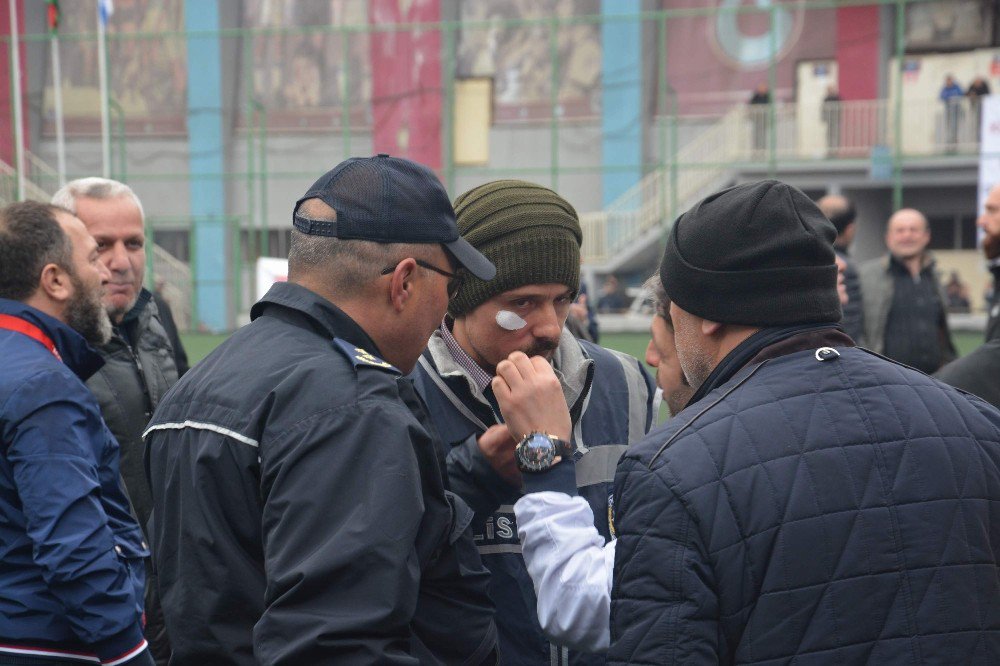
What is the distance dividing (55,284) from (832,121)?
16895 mm

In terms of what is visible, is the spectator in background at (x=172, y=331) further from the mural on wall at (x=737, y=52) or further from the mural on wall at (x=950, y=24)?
the mural on wall at (x=950, y=24)

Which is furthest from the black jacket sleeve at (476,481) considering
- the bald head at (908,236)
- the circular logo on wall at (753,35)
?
the circular logo on wall at (753,35)

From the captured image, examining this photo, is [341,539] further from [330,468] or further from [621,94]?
[621,94]

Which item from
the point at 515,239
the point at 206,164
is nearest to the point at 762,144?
the point at 206,164

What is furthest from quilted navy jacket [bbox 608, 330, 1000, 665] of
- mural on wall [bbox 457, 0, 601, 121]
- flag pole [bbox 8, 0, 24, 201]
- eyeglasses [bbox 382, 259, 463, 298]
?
mural on wall [bbox 457, 0, 601, 121]

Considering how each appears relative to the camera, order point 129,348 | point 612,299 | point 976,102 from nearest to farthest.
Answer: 1. point 129,348
2. point 612,299
3. point 976,102

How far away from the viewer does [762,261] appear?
1814mm

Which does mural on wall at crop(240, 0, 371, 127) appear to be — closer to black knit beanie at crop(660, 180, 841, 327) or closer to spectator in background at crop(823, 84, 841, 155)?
spectator in background at crop(823, 84, 841, 155)

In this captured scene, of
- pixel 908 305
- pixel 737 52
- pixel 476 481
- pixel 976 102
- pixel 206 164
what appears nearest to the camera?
pixel 476 481

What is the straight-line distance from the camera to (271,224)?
15461 millimetres

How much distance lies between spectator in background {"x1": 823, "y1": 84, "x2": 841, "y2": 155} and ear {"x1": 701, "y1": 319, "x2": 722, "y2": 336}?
672 inches

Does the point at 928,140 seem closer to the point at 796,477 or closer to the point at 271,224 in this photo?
the point at 271,224

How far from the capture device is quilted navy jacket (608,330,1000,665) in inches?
64.0

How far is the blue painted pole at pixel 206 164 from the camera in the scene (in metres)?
15.7
